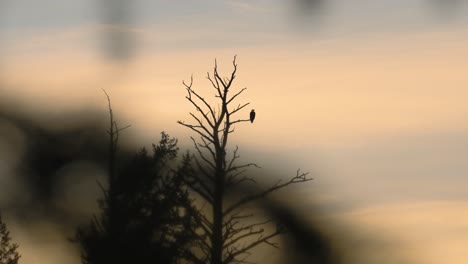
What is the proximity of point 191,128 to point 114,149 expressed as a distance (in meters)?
6.59

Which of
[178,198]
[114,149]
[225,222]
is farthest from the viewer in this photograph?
[114,149]

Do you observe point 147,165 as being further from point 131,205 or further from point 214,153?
point 214,153

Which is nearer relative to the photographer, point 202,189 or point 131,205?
point 202,189

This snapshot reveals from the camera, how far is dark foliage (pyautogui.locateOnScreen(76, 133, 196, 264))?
149 ft

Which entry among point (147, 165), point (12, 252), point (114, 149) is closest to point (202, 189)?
point (114, 149)

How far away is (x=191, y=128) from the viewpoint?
38.9 metres

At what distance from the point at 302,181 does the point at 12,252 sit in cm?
2060

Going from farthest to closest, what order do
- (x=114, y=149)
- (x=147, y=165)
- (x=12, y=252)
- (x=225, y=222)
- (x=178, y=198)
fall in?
(x=12, y=252), (x=147, y=165), (x=114, y=149), (x=178, y=198), (x=225, y=222)

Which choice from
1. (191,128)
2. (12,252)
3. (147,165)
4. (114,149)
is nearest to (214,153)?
(191,128)

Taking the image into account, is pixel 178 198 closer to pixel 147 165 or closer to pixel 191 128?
pixel 191 128

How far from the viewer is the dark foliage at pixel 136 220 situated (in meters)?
45.3

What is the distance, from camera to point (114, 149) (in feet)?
148

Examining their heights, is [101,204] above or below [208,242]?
above

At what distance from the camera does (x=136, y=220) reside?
46.7 m
